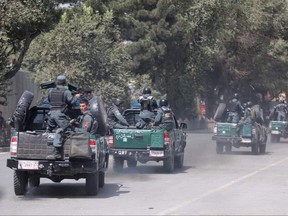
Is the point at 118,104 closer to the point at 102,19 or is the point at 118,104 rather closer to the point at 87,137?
the point at 87,137

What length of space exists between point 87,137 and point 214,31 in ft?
132

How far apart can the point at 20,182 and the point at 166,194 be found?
9.52 feet

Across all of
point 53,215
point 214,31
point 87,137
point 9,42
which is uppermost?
point 214,31

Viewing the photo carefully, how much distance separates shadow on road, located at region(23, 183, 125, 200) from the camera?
15205 mm

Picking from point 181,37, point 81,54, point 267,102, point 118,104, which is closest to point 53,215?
point 118,104

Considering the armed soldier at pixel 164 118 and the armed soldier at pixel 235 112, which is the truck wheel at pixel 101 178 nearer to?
the armed soldier at pixel 164 118

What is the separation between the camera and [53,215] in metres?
12.5

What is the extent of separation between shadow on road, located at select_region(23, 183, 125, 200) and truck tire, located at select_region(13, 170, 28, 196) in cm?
15

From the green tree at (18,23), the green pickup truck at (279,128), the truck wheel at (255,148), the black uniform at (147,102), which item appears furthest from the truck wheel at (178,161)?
→ the green pickup truck at (279,128)

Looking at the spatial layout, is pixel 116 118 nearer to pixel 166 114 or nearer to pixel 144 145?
pixel 144 145

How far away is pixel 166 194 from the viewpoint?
1574 cm

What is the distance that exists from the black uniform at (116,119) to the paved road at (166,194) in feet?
4.21

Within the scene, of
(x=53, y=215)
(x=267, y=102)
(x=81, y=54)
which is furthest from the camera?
(x=267, y=102)

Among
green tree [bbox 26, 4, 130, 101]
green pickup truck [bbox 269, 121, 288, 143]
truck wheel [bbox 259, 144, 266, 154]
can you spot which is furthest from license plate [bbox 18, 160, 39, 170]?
green pickup truck [bbox 269, 121, 288, 143]
